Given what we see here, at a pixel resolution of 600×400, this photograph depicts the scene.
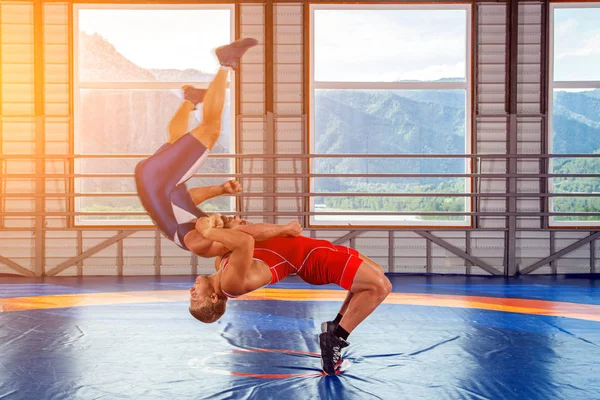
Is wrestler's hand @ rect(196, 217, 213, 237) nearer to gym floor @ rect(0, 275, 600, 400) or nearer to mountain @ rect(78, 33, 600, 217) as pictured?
gym floor @ rect(0, 275, 600, 400)

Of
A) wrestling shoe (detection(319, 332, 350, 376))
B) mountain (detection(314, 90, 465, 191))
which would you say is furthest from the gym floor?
mountain (detection(314, 90, 465, 191))

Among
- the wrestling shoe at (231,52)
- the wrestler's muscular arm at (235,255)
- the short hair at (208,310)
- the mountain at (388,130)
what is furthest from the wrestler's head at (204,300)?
the mountain at (388,130)

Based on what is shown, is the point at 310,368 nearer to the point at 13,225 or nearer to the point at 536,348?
the point at 536,348

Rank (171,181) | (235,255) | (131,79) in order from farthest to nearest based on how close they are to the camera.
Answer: (131,79) < (171,181) < (235,255)

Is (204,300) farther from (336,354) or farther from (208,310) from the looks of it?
(336,354)

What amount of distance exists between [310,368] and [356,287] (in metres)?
0.51

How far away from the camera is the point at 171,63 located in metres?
8.08

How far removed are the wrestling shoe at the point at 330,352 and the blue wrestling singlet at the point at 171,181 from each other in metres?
1.22

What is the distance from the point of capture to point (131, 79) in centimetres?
798

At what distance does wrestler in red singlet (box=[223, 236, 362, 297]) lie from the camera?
11.3 ft

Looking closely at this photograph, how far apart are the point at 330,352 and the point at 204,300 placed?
27.7 inches

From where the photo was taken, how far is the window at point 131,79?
314 inches

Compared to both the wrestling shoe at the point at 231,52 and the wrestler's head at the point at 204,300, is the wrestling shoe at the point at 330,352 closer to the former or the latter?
the wrestler's head at the point at 204,300

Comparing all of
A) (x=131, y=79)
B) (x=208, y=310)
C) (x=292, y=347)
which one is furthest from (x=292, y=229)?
(x=131, y=79)
